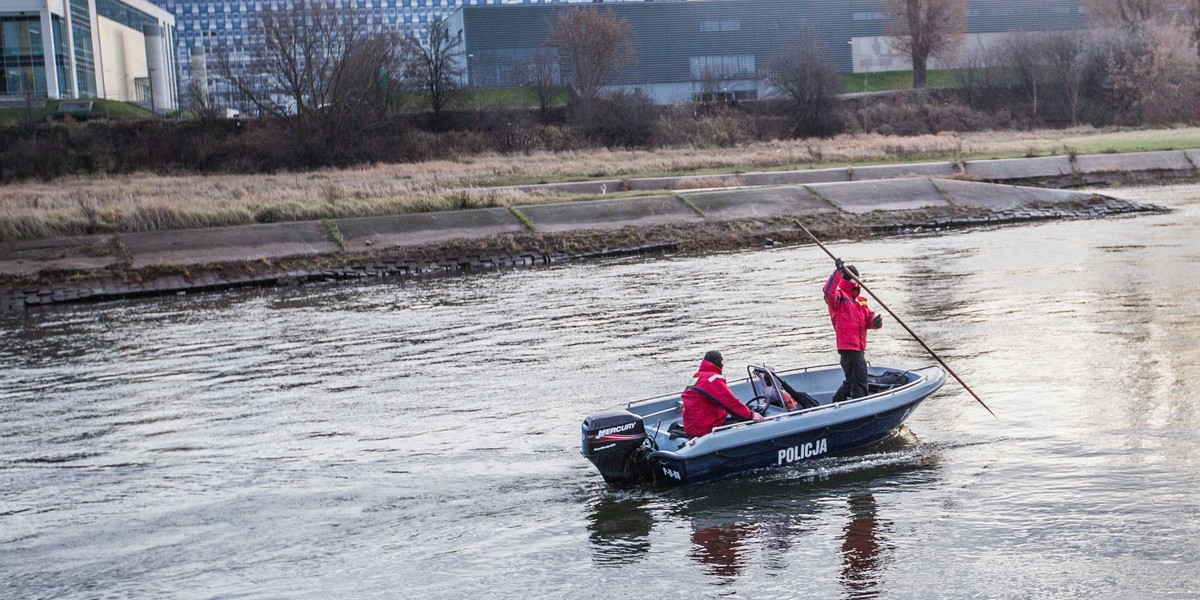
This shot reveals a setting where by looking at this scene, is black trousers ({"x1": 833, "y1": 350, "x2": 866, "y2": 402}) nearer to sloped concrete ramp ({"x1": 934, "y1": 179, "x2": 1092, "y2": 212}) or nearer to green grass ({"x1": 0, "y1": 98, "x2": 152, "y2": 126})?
sloped concrete ramp ({"x1": 934, "y1": 179, "x2": 1092, "y2": 212})

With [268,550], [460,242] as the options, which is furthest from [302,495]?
[460,242]

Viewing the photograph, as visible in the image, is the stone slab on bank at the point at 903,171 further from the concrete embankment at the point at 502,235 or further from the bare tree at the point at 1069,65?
the bare tree at the point at 1069,65

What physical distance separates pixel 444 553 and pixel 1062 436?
636cm

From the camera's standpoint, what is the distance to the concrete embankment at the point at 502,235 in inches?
1150

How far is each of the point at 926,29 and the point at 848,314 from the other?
77.2 m

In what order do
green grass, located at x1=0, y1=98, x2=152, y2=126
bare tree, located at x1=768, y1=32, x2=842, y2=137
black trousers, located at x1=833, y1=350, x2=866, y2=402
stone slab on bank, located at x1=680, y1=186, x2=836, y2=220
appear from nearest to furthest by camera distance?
black trousers, located at x1=833, y1=350, x2=866, y2=402 < stone slab on bank, located at x1=680, y1=186, x2=836, y2=220 < green grass, located at x1=0, y1=98, x2=152, y2=126 < bare tree, located at x1=768, y1=32, x2=842, y2=137

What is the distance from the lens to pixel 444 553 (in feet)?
32.8

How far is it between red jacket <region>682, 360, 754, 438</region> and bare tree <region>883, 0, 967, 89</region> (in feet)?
248

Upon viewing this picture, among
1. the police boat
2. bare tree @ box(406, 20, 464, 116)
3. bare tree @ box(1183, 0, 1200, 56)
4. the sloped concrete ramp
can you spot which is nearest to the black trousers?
the police boat

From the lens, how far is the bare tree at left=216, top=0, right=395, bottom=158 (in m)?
61.9

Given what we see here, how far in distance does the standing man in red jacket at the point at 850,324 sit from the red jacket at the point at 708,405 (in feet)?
5.31

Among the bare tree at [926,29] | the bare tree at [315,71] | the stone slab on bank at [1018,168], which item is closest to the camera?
the stone slab on bank at [1018,168]

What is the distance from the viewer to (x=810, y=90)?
71562mm

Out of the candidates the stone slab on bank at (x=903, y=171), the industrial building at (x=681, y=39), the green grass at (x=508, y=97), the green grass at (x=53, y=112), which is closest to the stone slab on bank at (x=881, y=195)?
the stone slab on bank at (x=903, y=171)
